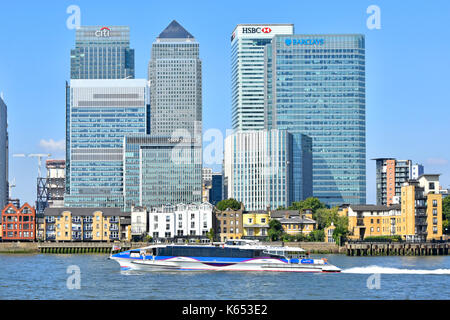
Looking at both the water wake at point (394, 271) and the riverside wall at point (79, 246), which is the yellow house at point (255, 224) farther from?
the water wake at point (394, 271)

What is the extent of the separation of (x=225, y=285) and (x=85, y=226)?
401 feet

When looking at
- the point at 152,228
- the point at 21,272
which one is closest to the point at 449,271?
the point at 21,272

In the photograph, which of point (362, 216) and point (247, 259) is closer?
point (247, 259)

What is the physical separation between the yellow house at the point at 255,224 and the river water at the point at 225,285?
93121 millimetres

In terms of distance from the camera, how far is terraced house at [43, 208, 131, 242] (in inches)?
7461

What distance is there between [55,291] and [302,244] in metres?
97.5

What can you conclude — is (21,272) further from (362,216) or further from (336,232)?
(362,216)

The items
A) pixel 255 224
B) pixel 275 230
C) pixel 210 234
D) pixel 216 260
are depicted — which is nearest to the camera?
pixel 216 260

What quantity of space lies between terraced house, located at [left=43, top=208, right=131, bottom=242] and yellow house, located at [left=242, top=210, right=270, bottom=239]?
30465 millimetres

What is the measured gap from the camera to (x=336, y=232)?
168 meters

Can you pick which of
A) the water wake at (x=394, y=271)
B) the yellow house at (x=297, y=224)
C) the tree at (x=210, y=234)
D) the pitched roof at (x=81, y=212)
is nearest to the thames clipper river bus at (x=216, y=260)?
the water wake at (x=394, y=271)

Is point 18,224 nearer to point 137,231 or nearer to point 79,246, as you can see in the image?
point 79,246

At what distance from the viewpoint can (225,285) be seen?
7388cm

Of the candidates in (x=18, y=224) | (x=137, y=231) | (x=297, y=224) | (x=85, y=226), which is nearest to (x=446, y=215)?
(x=297, y=224)
